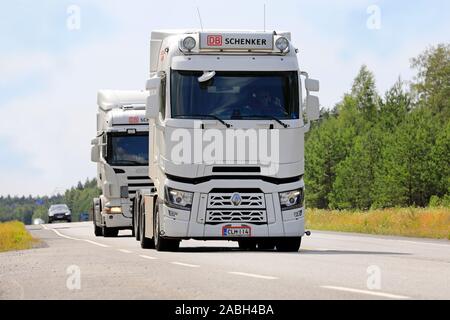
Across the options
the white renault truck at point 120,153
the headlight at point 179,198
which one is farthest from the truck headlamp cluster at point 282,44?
the white renault truck at point 120,153

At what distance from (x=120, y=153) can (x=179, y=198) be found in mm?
12668

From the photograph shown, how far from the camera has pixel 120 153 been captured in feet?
110

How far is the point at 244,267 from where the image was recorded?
1647 centimetres

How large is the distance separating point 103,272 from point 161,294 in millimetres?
3927

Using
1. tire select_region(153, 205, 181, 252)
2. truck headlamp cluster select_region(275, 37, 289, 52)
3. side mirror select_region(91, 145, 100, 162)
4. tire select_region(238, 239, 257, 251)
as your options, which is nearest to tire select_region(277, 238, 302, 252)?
tire select_region(238, 239, 257, 251)

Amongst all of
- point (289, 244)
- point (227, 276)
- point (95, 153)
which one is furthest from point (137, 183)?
point (227, 276)

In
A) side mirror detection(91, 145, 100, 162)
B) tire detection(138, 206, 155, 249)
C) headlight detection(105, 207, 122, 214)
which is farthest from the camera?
side mirror detection(91, 145, 100, 162)

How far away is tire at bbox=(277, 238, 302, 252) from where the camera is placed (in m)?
22.4

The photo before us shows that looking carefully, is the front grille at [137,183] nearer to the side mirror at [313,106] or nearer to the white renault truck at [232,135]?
the white renault truck at [232,135]

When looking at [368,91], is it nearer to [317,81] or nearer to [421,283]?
[317,81]

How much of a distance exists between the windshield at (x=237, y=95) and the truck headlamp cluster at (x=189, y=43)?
1.62 ft

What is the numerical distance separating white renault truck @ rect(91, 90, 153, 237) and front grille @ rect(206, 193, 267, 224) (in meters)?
11.7

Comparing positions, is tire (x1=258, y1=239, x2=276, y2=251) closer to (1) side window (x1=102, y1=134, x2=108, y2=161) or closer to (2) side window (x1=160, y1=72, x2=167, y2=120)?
(2) side window (x1=160, y1=72, x2=167, y2=120)

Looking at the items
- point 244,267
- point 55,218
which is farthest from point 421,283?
point 55,218
